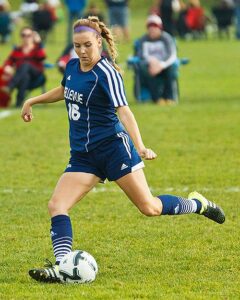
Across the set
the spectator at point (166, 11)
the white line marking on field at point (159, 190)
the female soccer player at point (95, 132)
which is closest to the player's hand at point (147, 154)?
the female soccer player at point (95, 132)

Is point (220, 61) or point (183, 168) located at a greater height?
point (183, 168)

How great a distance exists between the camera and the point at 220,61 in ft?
98.2

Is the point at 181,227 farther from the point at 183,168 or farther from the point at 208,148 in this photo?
the point at 208,148

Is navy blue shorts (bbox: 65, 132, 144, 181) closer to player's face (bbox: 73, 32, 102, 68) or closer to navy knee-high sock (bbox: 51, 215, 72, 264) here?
navy knee-high sock (bbox: 51, 215, 72, 264)

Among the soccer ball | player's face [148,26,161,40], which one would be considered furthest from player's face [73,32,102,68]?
player's face [148,26,161,40]

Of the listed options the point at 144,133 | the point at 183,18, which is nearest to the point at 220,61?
the point at 183,18

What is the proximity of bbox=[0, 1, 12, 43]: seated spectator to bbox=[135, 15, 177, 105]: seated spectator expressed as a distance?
16.8 metres

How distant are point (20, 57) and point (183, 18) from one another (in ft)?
66.3

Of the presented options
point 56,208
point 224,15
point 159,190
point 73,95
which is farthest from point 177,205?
point 224,15

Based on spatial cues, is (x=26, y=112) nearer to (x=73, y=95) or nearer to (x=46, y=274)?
(x=73, y=95)

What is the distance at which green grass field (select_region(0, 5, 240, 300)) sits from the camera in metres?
7.23

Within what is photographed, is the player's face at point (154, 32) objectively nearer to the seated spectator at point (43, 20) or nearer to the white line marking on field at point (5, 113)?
the white line marking on field at point (5, 113)

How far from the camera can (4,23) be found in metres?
36.3

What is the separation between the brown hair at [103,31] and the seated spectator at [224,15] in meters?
32.0
